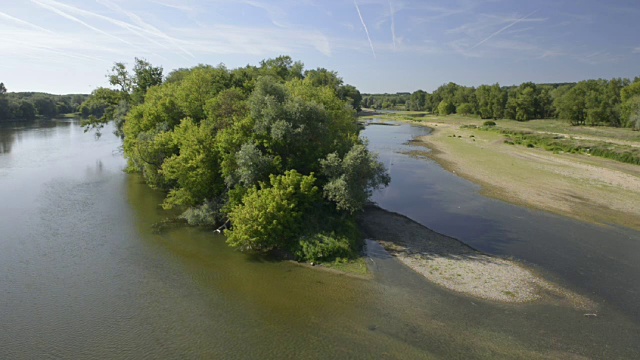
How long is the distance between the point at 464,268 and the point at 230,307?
13823mm

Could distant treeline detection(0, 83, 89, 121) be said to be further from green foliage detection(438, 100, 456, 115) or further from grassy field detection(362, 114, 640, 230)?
green foliage detection(438, 100, 456, 115)

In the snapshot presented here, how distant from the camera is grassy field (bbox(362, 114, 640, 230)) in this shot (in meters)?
36.2

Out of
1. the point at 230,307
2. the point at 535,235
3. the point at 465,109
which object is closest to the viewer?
the point at 230,307

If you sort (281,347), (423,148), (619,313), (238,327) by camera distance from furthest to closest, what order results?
(423,148), (619,313), (238,327), (281,347)

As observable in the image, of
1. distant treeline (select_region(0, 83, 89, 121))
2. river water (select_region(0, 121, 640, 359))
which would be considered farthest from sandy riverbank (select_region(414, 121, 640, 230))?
distant treeline (select_region(0, 83, 89, 121))

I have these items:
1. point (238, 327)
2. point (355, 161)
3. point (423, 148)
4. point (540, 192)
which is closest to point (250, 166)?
point (355, 161)

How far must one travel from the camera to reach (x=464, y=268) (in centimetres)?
2347

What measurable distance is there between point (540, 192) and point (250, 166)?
3170cm

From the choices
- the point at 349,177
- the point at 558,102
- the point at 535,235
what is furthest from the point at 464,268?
the point at 558,102

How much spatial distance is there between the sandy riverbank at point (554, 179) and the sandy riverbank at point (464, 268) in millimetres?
14317

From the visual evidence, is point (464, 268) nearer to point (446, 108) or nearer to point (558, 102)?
point (558, 102)

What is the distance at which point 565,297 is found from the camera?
824 inches

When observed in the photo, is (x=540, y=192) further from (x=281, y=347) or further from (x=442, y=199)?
(x=281, y=347)

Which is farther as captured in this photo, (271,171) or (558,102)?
(558,102)
